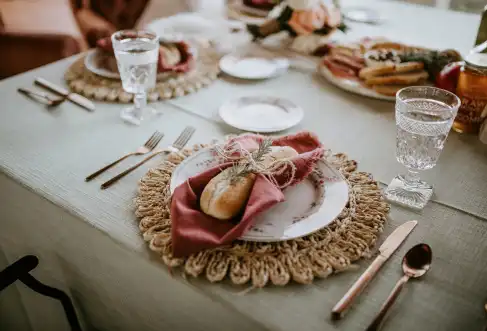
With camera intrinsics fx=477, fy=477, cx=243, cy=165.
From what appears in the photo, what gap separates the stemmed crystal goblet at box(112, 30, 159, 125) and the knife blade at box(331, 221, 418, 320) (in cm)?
58

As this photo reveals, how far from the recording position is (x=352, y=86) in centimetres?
115

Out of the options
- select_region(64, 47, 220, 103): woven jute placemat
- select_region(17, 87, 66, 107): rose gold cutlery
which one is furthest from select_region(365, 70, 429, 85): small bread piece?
select_region(17, 87, 66, 107): rose gold cutlery

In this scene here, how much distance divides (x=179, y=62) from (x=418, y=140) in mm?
670

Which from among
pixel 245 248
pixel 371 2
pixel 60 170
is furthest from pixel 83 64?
pixel 371 2

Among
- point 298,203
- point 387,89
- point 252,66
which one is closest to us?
point 298,203

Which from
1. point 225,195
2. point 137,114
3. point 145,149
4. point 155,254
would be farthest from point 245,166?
point 137,114

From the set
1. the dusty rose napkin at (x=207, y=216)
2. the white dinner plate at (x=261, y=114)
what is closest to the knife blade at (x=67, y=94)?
the white dinner plate at (x=261, y=114)

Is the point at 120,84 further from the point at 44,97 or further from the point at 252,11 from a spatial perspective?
the point at 252,11

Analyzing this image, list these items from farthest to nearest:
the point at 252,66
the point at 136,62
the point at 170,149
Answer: the point at 252,66, the point at 136,62, the point at 170,149

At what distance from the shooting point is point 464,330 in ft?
1.85

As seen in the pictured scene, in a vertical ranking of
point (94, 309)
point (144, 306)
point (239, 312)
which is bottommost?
point (94, 309)

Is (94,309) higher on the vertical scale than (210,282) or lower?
lower

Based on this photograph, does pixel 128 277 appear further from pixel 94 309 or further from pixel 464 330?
pixel 464 330

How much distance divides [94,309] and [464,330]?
0.58m
